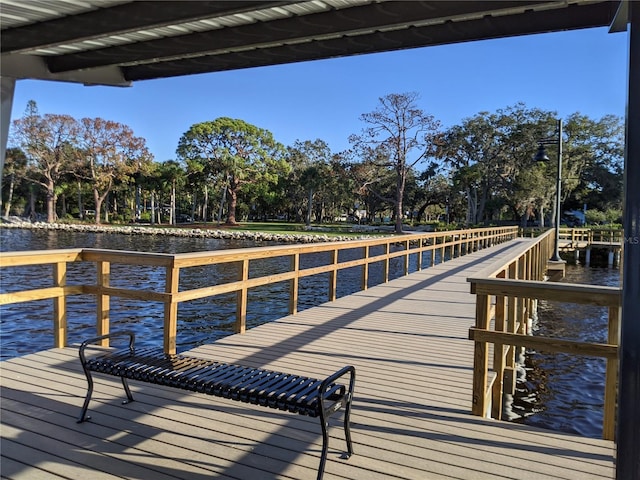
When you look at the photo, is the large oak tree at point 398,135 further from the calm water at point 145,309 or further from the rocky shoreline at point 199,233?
the calm water at point 145,309

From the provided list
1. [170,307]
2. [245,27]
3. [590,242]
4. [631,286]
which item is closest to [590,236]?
[590,242]

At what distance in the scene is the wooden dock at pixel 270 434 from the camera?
250cm

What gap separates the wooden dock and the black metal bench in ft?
0.81

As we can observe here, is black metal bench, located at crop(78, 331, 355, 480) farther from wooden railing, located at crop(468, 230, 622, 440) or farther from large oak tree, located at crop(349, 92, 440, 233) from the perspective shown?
large oak tree, located at crop(349, 92, 440, 233)

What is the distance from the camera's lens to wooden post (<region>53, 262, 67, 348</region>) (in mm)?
4137

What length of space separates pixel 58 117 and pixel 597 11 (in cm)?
4955

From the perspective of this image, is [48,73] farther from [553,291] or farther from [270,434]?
[553,291]

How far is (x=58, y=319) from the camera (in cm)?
437

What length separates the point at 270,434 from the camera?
289 cm

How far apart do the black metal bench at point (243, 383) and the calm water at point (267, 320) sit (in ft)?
12.8

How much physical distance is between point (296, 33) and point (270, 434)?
2.30m

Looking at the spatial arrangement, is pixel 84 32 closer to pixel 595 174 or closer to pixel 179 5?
pixel 179 5

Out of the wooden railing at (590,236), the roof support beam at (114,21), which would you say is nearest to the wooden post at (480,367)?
the roof support beam at (114,21)

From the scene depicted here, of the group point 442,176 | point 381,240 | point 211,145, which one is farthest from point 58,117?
point 381,240
